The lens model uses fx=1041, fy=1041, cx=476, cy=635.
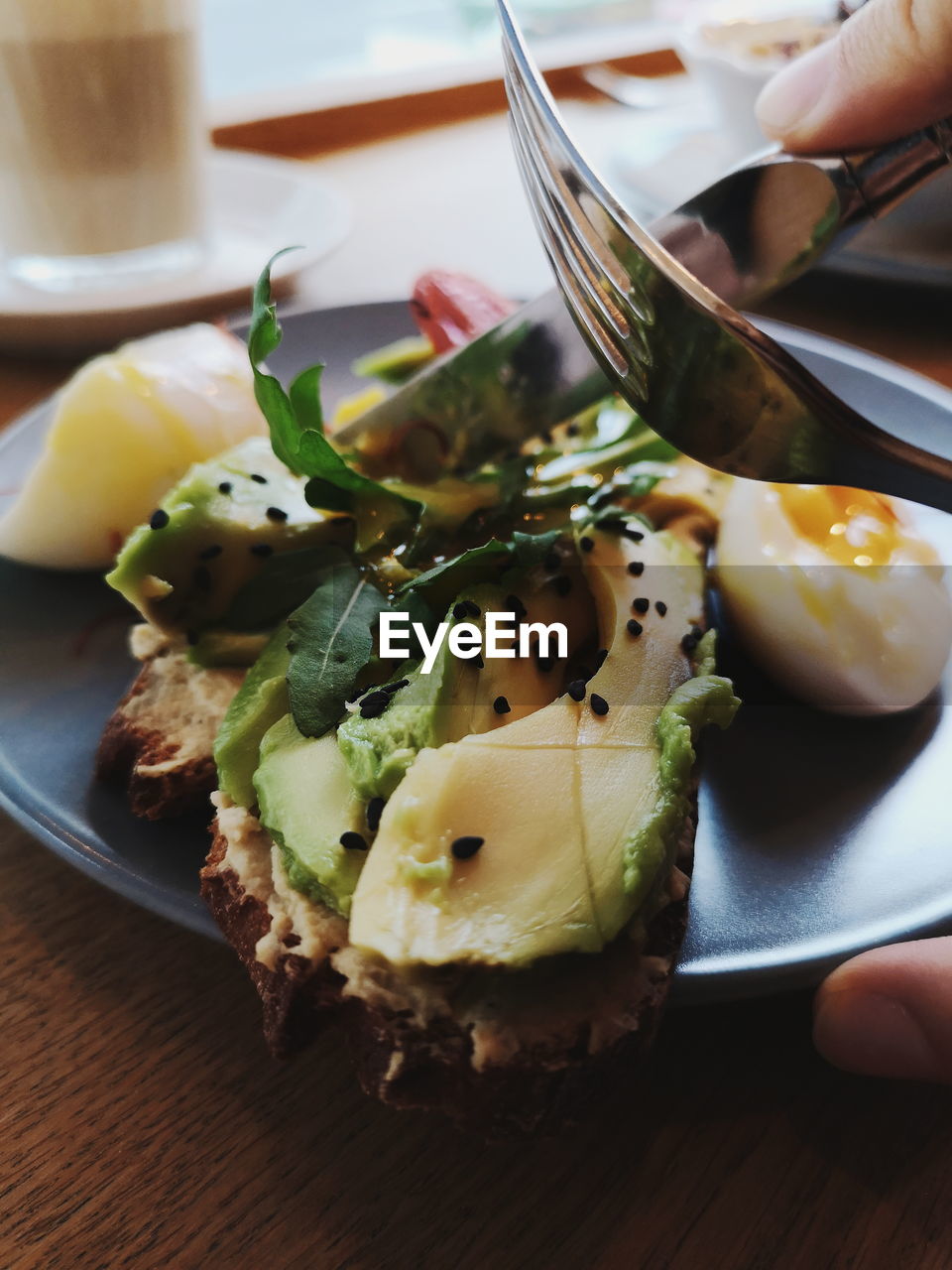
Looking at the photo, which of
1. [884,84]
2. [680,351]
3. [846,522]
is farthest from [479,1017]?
[884,84]

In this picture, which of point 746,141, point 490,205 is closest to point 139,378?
point 746,141

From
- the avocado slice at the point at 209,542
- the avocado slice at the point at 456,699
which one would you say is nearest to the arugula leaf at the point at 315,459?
the avocado slice at the point at 209,542

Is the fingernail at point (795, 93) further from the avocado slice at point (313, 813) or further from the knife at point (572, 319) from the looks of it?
the avocado slice at point (313, 813)

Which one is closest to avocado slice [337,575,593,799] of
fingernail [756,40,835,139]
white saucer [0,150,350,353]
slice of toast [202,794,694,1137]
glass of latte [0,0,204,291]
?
slice of toast [202,794,694,1137]

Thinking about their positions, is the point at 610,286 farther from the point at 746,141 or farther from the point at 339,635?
the point at 746,141

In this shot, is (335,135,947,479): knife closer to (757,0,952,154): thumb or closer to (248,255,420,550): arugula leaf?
(757,0,952,154): thumb

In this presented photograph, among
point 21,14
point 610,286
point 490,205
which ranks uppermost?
point 21,14
